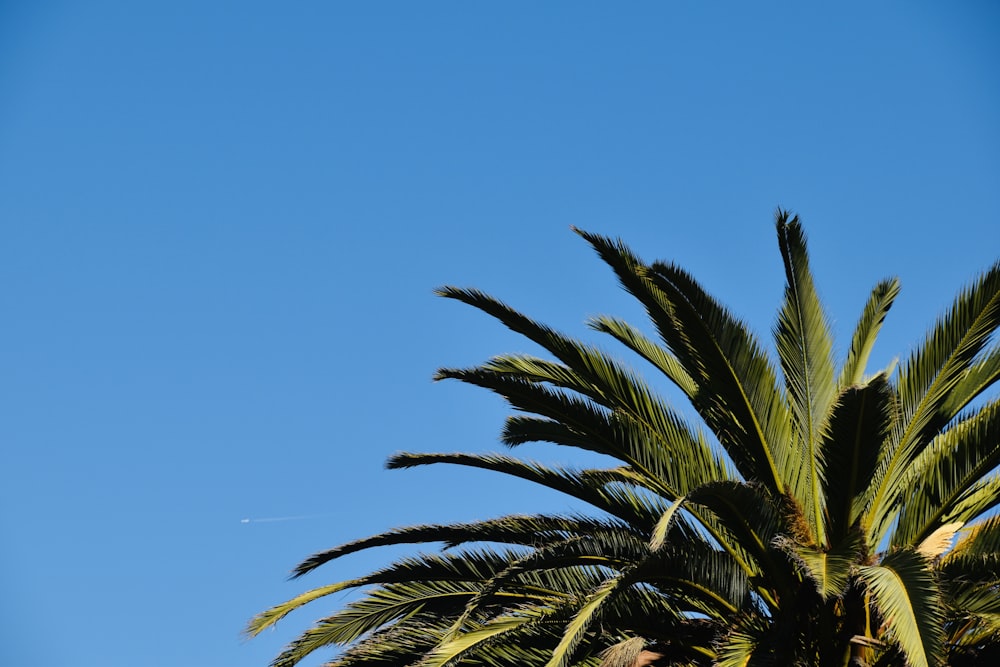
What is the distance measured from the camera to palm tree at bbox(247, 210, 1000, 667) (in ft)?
29.0

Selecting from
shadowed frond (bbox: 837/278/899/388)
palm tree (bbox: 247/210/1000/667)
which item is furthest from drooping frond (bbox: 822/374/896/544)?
shadowed frond (bbox: 837/278/899/388)

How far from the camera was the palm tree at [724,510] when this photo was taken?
8836 millimetres

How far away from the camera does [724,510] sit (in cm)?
890

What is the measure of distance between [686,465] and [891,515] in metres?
1.79

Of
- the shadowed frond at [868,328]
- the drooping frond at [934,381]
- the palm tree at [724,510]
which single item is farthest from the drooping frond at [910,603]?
the shadowed frond at [868,328]

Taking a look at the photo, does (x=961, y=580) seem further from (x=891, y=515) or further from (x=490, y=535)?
(x=490, y=535)

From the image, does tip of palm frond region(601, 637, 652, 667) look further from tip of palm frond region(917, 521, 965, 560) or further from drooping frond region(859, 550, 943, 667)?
tip of palm frond region(917, 521, 965, 560)

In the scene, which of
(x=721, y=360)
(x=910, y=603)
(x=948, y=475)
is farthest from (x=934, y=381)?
(x=910, y=603)

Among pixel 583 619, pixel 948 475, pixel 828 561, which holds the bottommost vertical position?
pixel 583 619

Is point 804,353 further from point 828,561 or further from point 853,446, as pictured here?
point 828,561

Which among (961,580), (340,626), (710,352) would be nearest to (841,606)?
(961,580)

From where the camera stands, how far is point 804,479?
983 cm

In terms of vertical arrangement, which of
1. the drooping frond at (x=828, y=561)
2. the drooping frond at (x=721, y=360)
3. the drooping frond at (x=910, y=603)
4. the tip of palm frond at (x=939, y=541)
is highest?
the drooping frond at (x=721, y=360)

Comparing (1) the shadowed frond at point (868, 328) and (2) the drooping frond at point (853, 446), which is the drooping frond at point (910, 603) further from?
(1) the shadowed frond at point (868, 328)
